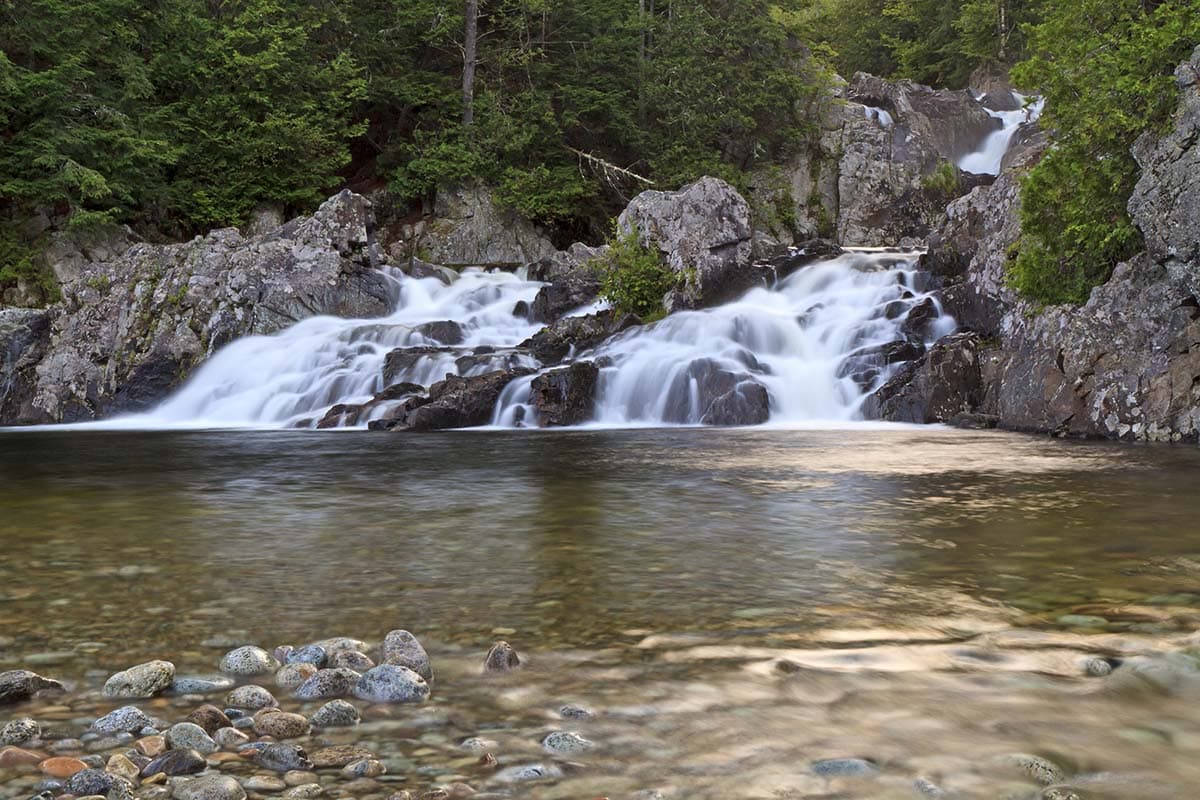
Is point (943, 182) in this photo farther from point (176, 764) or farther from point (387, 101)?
point (176, 764)

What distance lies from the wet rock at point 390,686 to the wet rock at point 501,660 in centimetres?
31

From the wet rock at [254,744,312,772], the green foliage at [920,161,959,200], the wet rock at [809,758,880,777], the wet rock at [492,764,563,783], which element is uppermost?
the green foliage at [920,161,959,200]

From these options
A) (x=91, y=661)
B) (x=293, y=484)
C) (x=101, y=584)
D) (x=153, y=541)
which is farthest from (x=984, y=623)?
(x=293, y=484)

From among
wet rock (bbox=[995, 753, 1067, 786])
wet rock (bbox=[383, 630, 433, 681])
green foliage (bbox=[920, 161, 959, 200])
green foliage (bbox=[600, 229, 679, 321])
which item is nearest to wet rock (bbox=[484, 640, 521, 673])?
wet rock (bbox=[383, 630, 433, 681])

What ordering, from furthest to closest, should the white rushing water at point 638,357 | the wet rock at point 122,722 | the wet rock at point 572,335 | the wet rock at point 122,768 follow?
1. the wet rock at point 572,335
2. the white rushing water at point 638,357
3. the wet rock at point 122,722
4. the wet rock at point 122,768

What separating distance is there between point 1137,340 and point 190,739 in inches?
543

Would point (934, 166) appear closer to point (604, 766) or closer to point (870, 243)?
point (870, 243)

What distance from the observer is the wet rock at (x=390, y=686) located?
328 cm

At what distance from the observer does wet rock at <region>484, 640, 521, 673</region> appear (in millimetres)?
3602

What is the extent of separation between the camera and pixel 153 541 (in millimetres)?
6375

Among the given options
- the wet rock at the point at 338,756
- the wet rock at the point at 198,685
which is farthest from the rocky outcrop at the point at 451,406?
the wet rock at the point at 338,756

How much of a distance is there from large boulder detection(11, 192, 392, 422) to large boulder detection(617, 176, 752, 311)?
275 inches

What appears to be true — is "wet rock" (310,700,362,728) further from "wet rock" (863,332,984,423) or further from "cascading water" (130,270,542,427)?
"cascading water" (130,270,542,427)

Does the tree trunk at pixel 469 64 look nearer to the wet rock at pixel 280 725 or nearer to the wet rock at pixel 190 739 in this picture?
the wet rock at pixel 280 725
